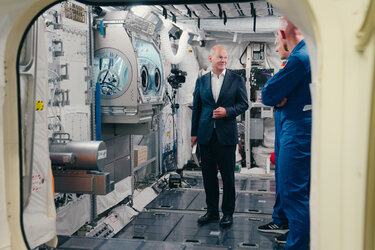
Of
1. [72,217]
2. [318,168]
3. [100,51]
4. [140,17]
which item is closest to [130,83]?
[100,51]

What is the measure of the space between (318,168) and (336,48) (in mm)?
398

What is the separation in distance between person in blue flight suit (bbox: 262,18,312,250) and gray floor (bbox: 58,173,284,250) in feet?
2.12

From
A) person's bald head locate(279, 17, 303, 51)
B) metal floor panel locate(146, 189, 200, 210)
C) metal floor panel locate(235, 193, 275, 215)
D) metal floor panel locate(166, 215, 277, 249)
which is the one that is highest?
person's bald head locate(279, 17, 303, 51)

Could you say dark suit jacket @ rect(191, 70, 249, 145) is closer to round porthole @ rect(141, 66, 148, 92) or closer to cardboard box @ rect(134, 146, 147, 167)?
round porthole @ rect(141, 66, 148, 92)

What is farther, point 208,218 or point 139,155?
point 139,155

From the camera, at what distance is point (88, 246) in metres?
3.96

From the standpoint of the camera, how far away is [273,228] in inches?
201

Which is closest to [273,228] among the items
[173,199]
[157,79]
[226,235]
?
[226,235]

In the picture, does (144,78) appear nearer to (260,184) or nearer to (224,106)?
(224,106)

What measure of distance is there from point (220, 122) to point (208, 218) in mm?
1308

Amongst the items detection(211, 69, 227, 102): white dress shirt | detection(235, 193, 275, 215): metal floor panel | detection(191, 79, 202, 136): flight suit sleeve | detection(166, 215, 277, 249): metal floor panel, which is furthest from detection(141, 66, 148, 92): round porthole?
detection(235, 193, 275, 215): metal floor panel

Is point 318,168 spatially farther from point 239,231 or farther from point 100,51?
point 100,51

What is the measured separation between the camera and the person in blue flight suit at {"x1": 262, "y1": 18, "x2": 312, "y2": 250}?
3.64m

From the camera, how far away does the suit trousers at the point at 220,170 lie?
529 centimetres
